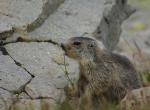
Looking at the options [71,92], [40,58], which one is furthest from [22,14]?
[71,92]

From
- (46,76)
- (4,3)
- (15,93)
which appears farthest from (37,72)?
(4,3)

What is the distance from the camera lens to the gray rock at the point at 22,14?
912 centimetres

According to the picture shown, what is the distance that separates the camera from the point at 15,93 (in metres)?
8.09

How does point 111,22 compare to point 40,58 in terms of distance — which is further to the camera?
point 111,22

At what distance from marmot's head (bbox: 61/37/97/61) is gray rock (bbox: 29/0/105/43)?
0.64 metres

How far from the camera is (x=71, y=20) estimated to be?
33.0 ft

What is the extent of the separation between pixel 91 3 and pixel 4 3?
5.02 ft

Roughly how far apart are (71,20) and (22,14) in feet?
2.89

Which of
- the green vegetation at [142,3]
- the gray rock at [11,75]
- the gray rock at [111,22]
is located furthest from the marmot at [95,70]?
the green vegetation at [142,3]

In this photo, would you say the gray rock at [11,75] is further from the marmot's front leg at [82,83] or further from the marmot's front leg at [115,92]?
the marmot's front leg at [115,92]

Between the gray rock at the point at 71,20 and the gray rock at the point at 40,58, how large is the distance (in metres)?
0.27

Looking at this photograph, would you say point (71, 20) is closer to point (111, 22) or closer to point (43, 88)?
point (111, 22)

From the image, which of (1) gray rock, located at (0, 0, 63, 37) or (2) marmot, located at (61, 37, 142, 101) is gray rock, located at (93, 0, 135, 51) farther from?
(2) marmot, located at (61, 37, 142, 101)

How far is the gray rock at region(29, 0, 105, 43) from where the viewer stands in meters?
9.52
